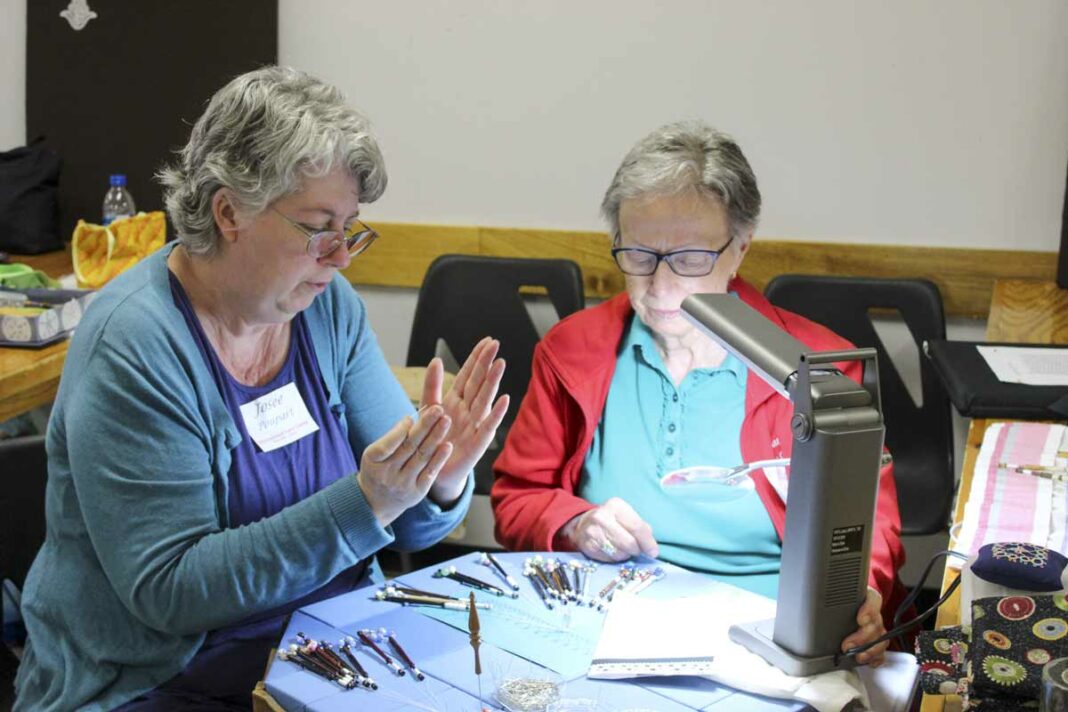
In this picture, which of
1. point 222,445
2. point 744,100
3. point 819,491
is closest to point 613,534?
point 819,491

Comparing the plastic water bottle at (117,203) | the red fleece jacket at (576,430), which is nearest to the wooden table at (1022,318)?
the red fleece jacket at (576,430)

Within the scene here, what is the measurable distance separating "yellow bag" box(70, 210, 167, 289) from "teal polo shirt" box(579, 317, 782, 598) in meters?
1.94

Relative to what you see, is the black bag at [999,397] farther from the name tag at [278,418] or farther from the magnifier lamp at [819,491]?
the name tag at [278,418]

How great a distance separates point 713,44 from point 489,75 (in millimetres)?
699

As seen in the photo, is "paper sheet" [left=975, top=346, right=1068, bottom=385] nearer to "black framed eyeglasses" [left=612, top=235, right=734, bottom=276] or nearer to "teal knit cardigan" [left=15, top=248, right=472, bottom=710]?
"black framed eyeglasses" [left=612, top=235, right=734, bottom=276]

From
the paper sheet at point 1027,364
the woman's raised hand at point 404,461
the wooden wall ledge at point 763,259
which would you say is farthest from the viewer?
A: the wooden wall ledge at point 763,259

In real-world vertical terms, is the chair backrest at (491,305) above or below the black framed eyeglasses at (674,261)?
below

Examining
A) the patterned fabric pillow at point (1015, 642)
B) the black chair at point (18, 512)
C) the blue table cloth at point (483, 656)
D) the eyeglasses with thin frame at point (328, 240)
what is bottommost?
the black chair at point (18, 512)

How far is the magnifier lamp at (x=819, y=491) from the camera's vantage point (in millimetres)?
1598

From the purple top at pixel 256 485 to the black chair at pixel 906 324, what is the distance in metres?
1.65

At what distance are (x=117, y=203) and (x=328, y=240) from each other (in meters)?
2.38

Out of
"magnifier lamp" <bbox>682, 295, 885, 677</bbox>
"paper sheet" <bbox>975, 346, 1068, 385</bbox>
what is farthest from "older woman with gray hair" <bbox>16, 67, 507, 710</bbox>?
"paper sheet" <bbox>975, 346, 1068, 385</bbox>

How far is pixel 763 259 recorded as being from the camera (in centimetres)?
371

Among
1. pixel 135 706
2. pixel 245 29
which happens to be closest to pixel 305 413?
pixel 135 706
